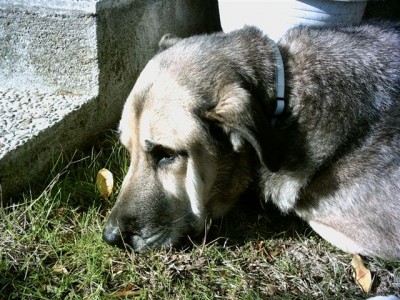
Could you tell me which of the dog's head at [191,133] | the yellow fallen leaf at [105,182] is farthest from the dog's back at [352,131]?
the yellow fallen leaf at [105,182]

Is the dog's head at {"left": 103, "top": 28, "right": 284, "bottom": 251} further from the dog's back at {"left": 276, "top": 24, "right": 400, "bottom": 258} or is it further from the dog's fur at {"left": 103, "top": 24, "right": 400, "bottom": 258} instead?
the dog's back at {"left": 276, "top": 24, "right": 400, "bottom": 258}

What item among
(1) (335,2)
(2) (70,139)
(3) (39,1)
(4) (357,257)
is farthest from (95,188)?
(1) (335,2)

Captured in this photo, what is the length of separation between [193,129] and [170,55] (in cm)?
48

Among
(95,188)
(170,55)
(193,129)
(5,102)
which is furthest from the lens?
(5,102)

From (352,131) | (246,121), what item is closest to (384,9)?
(352,131)

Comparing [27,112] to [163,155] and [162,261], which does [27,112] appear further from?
[162,261]

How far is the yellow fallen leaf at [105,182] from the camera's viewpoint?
3.59 m

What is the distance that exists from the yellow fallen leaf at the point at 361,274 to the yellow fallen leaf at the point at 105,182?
1.54 metres

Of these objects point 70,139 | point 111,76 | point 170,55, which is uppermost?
point 170,55

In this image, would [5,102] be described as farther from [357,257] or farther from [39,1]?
[357,257]

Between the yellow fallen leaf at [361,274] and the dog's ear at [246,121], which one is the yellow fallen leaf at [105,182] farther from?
the yellow fallen leaf at [361,274]

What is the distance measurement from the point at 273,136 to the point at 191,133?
0.42m

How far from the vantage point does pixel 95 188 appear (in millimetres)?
3629

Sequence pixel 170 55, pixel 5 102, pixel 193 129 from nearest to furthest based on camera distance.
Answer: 1. pixel 193 129
2. pixel 170 55
3. pixel 5 102
